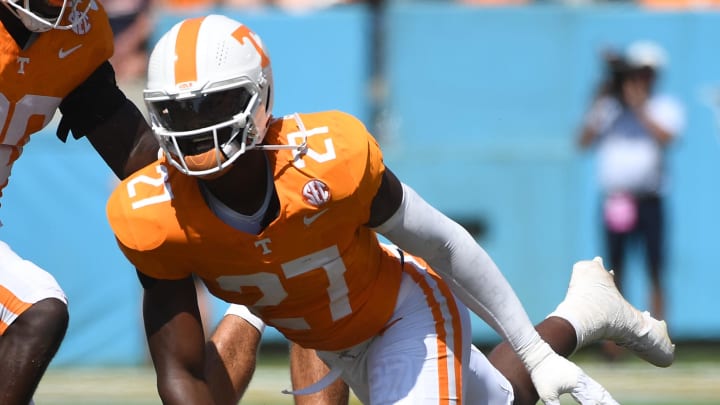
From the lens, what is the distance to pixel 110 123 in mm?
4316

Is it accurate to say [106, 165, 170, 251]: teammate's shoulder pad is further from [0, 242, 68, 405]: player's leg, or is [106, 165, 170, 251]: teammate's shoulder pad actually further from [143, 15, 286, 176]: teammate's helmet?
[0, 242, 68, 405]: player's leg

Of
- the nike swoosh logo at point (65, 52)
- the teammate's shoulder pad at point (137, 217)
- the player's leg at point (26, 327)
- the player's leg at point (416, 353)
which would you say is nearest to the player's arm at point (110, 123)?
the nike swoosh logo at point (65, 52)

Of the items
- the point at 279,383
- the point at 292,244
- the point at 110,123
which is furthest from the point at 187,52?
the point at 279,383

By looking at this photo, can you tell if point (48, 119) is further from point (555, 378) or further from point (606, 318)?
point (606, 318)

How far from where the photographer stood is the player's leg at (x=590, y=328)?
4.26 m

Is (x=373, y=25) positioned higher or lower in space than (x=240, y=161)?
lower

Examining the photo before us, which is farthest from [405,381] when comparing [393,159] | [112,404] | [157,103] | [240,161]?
[393,159]

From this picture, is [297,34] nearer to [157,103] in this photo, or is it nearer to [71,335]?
[71,335]

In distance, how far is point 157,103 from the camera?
3510 mm

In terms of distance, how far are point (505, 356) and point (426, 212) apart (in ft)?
2.49

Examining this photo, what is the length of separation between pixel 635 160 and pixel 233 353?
4.30 m

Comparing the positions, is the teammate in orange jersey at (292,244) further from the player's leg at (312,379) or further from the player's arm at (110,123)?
the player's arm at (110,123)

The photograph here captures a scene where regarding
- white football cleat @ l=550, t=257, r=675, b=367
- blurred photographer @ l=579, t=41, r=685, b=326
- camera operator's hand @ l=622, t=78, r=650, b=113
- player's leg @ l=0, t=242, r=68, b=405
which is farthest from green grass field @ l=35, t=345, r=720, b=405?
player's leg @ l=0, t=242, r=68, b=405

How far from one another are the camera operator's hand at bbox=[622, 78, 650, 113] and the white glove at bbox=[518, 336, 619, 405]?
4451mm
